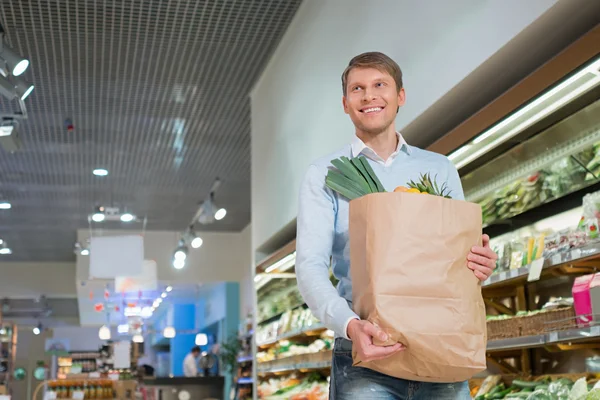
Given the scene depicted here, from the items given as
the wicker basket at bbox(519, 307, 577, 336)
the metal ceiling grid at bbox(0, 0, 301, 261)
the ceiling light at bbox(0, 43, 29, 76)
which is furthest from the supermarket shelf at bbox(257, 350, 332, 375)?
the ceiling light at bbox(0, 43, 29, 76)

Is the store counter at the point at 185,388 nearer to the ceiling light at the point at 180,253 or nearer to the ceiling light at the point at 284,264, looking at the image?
the ceiling light at the point at 180,253

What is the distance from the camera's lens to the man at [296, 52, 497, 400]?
1.46m

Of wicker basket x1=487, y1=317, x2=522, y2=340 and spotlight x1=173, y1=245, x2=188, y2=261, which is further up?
spotlight x1=173, y1=245, x2=188, y2=261

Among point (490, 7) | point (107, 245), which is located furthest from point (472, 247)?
point (107, 245)

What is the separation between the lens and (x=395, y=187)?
1.72 meters

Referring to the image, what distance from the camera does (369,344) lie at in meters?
1.36

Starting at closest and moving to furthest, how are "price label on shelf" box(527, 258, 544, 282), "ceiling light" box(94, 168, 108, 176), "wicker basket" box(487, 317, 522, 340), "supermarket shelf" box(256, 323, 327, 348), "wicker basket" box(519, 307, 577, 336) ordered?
"wicker basket" box(519, 307, 577, 336) → "price label on shelf" box(527, 258, 544, 282) → "wicker basket" box(487, 317, 522, 340) → "supermarket shelf" box(256, 323, 327, 348) → "ceiling light" box(94, 168, 108, 176)

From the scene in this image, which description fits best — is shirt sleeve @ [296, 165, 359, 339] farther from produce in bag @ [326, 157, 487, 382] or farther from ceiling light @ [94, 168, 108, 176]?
ceiling light @ [94, 168, 108, 176]

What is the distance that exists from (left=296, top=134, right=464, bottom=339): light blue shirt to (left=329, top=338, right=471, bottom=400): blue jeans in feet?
0.28

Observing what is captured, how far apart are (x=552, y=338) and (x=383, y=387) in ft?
5.40

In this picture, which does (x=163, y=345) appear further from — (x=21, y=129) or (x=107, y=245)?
(x=21, y=129)

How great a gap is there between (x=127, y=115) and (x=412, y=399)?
287 inches

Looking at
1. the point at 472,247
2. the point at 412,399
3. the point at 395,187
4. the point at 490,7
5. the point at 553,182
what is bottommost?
the point at 412,399

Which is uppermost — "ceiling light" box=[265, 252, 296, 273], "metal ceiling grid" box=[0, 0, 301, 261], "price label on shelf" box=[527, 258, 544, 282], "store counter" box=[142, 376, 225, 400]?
"metal ceiling grid" box=[0, 0, 301, 261]
